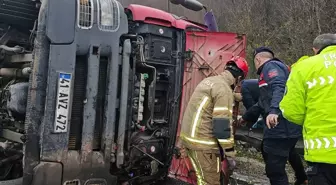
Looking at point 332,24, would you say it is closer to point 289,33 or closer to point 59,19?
point 289,33

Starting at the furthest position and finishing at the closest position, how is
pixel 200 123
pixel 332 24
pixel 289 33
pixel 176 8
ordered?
pixel 289 33, pixel 332 24, pixel 176 8, pixel 200 123

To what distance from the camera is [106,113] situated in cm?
316

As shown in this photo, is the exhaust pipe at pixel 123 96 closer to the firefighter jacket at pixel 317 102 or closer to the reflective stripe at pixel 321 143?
the firefighter jacket at pixel 317 102

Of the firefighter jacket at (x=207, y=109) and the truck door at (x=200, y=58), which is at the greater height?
the truck door at (x=200, y=58)

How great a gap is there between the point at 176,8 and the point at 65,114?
7.92 ft

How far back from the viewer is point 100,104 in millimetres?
3186

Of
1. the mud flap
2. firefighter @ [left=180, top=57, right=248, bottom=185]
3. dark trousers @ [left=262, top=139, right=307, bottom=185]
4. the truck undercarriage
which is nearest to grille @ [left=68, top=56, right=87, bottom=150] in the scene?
the truck undercarriage

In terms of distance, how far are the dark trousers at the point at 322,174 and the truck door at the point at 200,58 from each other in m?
1.60

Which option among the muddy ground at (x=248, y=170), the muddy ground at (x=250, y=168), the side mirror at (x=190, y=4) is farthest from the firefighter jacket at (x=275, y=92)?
the side mirror at (x=190, y=4)

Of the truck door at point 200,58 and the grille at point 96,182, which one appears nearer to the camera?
the grille at point 96,182

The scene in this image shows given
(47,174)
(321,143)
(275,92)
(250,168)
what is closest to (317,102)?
(321,143)

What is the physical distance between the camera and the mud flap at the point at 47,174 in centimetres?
286

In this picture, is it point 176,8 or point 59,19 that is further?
point 176,8

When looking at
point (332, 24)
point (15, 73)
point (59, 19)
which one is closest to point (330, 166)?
point (59, 19)
